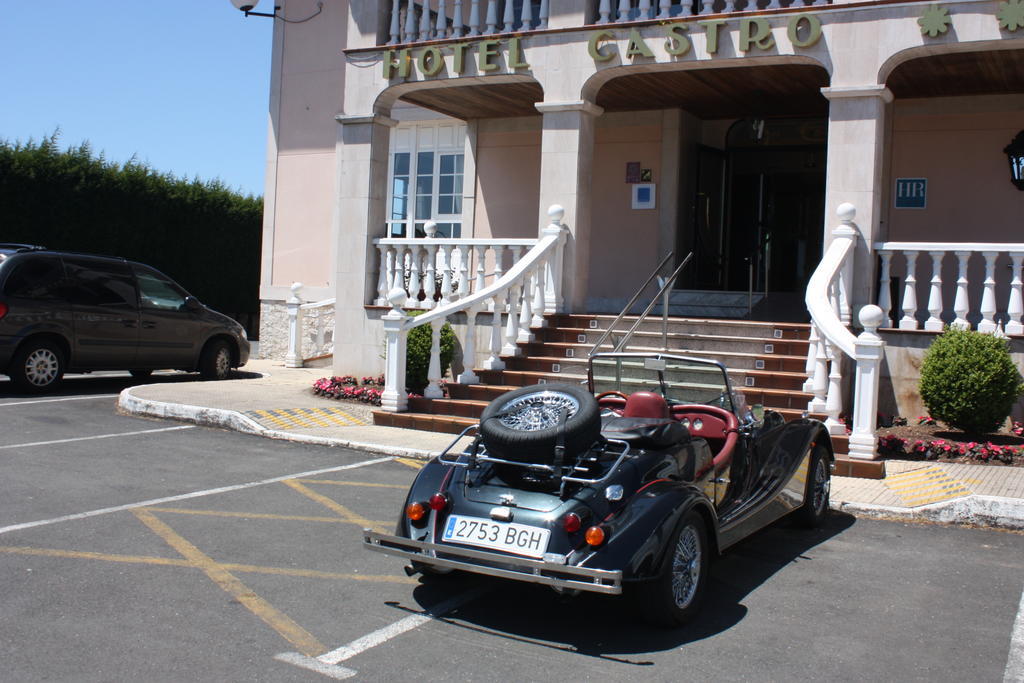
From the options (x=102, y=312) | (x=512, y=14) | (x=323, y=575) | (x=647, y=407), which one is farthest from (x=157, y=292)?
(x=647, y=407)

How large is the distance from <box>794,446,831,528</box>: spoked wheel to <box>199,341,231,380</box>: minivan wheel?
10322 mm

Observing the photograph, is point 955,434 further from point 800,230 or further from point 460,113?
point 460,113

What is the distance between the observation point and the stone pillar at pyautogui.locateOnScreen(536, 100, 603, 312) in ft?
42.2

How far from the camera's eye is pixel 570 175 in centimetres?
1291

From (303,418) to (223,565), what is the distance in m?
5.55

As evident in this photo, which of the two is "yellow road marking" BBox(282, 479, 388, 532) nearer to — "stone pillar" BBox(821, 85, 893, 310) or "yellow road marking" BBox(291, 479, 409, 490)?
"yellow road marking" BBox(291, 479, 409, 490)

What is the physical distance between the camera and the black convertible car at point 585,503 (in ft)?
15.5

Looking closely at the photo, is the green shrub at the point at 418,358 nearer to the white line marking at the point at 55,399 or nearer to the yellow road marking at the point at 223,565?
the white line marking at the point at 55,399

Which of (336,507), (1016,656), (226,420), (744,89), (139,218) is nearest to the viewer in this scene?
(1016,656)

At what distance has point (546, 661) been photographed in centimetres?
447

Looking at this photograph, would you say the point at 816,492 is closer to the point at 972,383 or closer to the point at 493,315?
the point at 972,383

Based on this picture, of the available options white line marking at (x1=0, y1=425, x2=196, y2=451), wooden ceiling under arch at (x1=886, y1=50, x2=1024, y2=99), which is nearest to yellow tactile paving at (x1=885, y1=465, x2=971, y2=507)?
wooden ceiling under arch at (x1=886, y1=50, x2=1024, y2=99)

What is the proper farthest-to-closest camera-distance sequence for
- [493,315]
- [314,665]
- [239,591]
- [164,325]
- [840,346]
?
[164,325], [493,315], [840,346], [239,591], [314,665]

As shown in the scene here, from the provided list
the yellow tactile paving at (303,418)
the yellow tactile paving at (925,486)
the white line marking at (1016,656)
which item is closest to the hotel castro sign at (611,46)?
the yellow tactile paving at (303,418)
